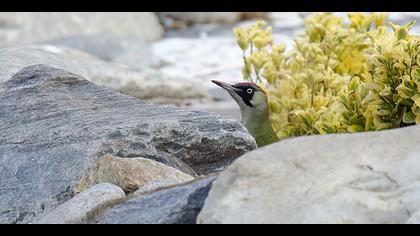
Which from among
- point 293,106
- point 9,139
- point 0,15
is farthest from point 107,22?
point 9,139

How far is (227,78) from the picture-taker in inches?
430

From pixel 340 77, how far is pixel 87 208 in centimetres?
249

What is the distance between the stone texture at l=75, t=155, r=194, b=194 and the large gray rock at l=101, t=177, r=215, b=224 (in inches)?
19.8

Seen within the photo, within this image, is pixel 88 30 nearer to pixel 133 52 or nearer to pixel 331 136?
pixel 133 52

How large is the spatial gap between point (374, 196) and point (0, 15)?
1082 centimetres

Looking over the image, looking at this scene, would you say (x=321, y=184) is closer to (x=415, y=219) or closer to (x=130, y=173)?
(x=415, y=219)

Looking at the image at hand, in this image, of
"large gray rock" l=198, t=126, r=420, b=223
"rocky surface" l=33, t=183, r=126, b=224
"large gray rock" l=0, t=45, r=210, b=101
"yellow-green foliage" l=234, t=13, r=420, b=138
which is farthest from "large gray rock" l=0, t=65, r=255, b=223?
"large gray rock" l=0, t=45, r=210, b=101

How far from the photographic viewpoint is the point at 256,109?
539 cm

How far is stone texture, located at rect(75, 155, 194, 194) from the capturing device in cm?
374

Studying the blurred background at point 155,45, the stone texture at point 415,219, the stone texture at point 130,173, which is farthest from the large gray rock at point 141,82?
the stone texture at point 415,219

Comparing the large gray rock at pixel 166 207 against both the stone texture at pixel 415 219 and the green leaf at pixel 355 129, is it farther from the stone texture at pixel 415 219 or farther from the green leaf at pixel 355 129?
the green leaf at pixel 355 129

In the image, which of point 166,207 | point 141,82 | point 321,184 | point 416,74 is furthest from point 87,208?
point 141,82

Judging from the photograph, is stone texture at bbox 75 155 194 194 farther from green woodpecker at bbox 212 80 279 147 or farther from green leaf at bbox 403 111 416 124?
green woodpecker at bbox 212 80 279 147

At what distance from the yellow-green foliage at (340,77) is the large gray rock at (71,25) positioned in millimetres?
7169
